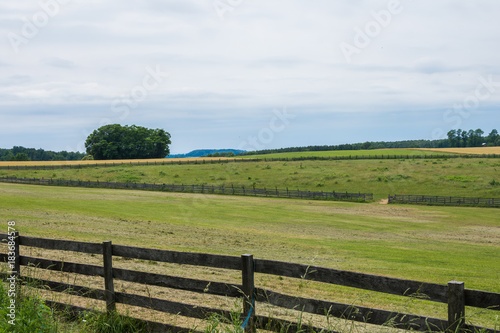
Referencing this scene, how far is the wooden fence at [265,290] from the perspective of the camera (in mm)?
5112

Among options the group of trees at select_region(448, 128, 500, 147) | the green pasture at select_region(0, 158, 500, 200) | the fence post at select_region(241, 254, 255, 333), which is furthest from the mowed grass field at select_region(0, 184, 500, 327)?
the group of trees at select_region(448, 128, 500, 147)

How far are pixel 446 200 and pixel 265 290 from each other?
58437 millimetres

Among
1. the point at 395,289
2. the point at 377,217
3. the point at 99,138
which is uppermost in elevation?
the point at 99,138

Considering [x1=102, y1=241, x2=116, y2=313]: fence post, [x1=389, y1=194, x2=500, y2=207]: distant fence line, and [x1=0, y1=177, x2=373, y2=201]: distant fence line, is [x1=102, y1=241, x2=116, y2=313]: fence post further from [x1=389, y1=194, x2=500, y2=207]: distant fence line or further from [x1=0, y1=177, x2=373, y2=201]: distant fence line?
[x1=389, y1=194, x2=500, y2=207]: distant fence line

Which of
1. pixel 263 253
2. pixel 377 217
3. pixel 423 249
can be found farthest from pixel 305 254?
pixel 377 217

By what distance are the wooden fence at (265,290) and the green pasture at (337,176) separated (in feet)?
200

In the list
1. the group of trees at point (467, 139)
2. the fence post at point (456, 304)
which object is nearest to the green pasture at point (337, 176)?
the fence post at point (456, 304)

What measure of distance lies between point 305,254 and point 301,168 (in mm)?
73307

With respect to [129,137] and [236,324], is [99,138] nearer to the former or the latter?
[129,137]

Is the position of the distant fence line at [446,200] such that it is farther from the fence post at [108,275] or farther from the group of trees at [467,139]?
the group of trees at [467,139]

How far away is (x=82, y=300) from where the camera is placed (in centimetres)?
921

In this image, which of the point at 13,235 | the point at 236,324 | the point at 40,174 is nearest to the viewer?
the point at 236,324

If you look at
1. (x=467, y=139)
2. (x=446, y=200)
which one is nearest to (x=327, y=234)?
(x=446, y=200)

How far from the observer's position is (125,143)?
150m
